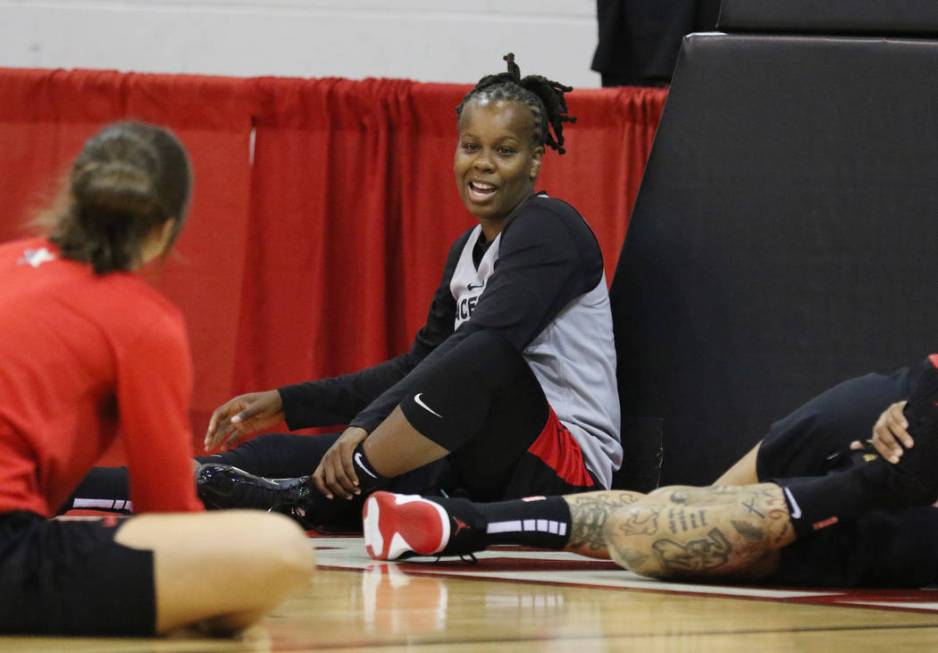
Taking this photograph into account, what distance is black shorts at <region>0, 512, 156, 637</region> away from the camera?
1.03 m

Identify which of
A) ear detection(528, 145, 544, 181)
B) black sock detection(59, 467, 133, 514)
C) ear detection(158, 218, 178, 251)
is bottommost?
black sock detection(59, 467, 133, 514)

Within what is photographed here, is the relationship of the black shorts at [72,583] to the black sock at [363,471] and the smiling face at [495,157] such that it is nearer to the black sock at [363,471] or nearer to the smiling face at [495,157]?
the black sock at [363,471]

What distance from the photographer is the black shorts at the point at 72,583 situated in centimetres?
103

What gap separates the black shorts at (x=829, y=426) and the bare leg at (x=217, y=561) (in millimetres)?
821

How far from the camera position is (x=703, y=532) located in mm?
1514

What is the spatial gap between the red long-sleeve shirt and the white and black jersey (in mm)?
865

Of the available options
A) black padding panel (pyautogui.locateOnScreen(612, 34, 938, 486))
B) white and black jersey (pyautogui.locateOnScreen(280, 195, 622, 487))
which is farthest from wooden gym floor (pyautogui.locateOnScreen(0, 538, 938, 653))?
black padding panel (pyautogui.locateOnScreen(612, 34, 938, 486))

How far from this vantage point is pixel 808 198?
2238mm

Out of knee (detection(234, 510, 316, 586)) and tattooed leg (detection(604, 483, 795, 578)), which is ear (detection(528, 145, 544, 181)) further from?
knee (detection(234, 510, 316, 586))

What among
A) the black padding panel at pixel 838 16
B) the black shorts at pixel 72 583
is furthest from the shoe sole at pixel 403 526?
the black padding panel at pixel 838 16

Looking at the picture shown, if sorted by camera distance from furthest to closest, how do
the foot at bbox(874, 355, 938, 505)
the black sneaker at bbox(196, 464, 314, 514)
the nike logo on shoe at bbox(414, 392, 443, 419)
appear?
1. the black sneaker at bbox(196, 464, 314, 514)
2. the nike logo on shoe at bbox(414, 392, 443, 419)
3. the foot at bbox(874, 355, 938, 505)

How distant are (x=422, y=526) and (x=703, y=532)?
346 millimetres

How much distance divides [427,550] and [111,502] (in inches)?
29.3

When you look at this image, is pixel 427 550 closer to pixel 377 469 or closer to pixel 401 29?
pixel 377 469
